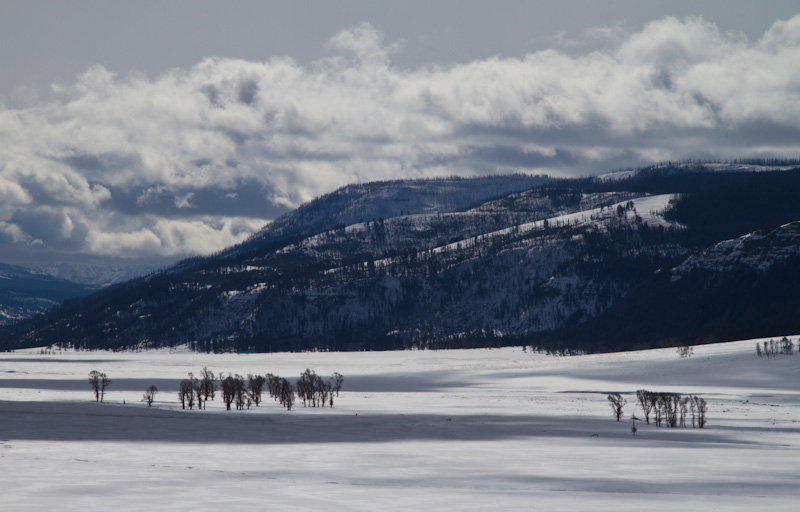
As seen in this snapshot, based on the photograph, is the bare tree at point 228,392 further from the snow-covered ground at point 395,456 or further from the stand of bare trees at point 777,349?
the stand of bare trees at point 777,349

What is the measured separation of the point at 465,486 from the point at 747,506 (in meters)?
9.51

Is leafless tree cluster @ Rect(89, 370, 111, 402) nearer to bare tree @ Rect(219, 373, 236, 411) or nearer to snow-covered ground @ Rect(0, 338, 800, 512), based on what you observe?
snow-covered ground @ Rect(0, 338, 800, 512)

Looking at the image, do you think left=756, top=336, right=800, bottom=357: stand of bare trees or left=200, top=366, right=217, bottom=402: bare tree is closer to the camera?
left=200, top=366, right=217, bottom=402: bare tree

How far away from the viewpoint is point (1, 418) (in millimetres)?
52812

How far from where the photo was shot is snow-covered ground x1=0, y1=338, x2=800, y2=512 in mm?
26266

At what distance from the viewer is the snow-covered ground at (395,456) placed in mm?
26266

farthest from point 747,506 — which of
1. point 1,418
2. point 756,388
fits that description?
point 756,388

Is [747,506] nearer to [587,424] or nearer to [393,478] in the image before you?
[393,478]

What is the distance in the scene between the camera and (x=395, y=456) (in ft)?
125

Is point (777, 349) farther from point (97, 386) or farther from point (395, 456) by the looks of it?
point (395, 456)

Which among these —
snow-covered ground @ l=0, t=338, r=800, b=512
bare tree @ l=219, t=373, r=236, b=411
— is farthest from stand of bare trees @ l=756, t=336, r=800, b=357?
bare tree @ l=219, t=373, r=236, b=411

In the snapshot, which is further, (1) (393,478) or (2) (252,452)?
(2) (252,452)

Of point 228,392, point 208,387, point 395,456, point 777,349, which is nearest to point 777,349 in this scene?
point 777,349

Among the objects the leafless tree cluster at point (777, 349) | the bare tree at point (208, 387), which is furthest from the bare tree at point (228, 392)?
the leafless tree cluster at point (777, 349)
